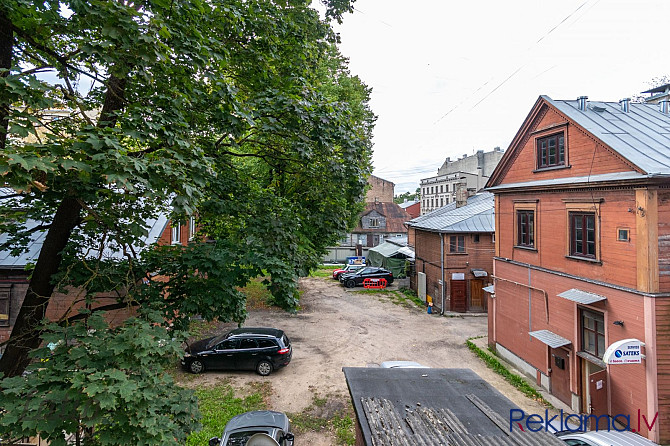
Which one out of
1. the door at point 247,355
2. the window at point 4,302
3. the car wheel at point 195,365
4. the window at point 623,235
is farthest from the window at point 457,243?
the window at point 4,302

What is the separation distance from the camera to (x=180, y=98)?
5734 millimetres

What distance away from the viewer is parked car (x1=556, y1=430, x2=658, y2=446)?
618 centimetres

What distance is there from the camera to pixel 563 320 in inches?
463

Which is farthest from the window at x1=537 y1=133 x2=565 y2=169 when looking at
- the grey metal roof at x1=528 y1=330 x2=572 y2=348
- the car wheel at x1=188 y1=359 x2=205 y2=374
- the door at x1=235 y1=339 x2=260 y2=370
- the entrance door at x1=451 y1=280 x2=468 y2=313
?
the car wheel at x1=188 y1=359 x2=205 y2=374

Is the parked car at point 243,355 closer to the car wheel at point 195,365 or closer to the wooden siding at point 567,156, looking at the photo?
the car wheel at point 195,365

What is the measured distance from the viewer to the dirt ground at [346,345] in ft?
39.4

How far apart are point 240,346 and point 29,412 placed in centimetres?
976

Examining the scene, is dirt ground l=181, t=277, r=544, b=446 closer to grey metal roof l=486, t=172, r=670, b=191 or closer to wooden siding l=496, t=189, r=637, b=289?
wooden siding l=496, t=189, r=637, b=289

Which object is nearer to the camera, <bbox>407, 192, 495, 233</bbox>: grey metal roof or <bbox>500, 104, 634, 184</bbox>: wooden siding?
<bbox>500, 104, 634, 184</bbox>: wooden siding

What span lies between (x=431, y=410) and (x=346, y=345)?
1153cm

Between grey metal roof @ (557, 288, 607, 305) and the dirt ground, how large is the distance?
11.9ft

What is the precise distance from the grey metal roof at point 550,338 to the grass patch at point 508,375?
1.92 meters

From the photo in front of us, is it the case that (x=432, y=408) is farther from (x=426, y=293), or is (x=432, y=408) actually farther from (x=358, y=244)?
(x=358, y=244)

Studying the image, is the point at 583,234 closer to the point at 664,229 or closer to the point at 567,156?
the point at 664,229
